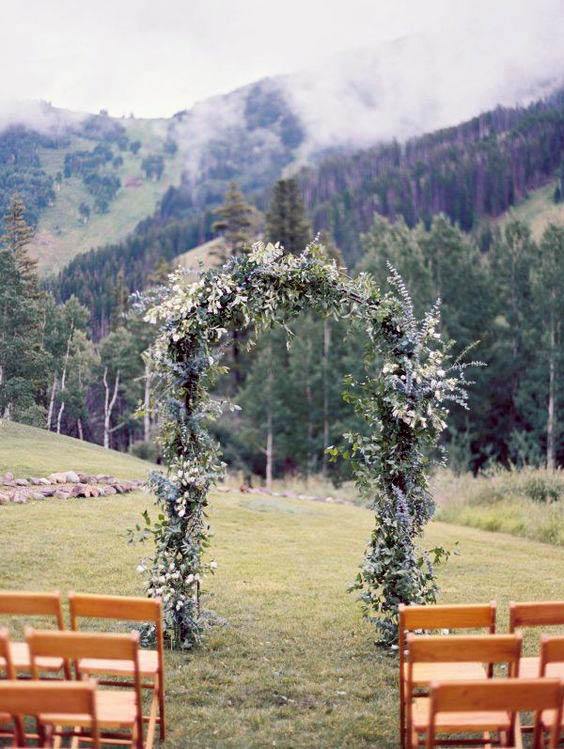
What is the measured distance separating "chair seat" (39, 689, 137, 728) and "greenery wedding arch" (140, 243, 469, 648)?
2689 millimetres

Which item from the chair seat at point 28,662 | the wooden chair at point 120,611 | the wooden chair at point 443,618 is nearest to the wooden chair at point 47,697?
the chair seat at point 28,662

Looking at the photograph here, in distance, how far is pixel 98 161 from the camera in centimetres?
9681

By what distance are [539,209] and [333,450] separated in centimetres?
8763

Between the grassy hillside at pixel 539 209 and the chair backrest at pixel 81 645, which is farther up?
the grassy hillside at pixel 539 209

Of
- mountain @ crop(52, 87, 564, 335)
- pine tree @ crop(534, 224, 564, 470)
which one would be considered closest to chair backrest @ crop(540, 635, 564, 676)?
pine tree @ crop(534, 224, 564, 470)

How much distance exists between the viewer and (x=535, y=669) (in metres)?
5.85

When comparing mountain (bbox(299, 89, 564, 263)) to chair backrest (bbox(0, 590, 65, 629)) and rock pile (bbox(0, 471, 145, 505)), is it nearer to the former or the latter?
rock pile (bbox(0, 471, 145, 505))

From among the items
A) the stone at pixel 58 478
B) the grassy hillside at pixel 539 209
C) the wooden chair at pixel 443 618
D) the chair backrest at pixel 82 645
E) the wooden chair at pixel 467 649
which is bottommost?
the stone at pixel 58 478

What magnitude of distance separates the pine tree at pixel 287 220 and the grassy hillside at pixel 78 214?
13.8 m

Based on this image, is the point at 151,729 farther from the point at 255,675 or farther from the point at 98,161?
the point at 98,161

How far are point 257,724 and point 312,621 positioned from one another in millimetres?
3315

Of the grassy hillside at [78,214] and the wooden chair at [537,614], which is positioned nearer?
the wooden chair at [537,614]

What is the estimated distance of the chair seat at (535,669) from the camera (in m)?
5.62

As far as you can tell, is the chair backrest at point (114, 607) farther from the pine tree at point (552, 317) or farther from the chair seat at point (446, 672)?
the pine tree at point (552, 317)
